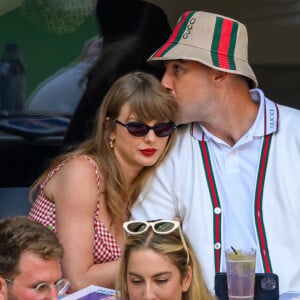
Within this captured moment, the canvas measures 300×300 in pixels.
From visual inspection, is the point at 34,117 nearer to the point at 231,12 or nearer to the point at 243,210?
the point at 231,12

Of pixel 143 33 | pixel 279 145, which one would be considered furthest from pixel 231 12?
pixel 279 145

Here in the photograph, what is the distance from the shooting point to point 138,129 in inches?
147

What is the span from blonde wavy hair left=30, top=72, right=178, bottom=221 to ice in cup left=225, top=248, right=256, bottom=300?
0.78 metres

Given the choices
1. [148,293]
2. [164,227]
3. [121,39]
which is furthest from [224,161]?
[121,39]

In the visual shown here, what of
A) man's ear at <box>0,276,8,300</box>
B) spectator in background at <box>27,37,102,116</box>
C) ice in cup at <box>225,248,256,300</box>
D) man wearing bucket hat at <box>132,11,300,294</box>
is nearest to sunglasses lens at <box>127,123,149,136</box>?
man wearing bucket hat at <box>132,11,300,294</box>

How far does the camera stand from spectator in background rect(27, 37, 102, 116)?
4.82 m

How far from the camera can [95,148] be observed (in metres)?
3.88

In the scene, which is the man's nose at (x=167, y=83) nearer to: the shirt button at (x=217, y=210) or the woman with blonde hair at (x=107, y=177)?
the woman with blonde hair at (x=107, y=177)

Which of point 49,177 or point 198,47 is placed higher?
point 198,47

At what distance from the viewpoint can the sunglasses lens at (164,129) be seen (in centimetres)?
374

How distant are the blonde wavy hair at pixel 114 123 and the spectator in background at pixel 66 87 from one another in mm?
943

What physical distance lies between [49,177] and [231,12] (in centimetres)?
146

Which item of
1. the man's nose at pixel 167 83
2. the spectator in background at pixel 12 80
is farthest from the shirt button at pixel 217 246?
the spectator in background at pixel 12 80

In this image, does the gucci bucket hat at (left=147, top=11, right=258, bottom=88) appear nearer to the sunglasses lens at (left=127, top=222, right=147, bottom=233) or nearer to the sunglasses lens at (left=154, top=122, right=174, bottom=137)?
the sunglasses lens at (left=154, top=122, right=174, bottom=137)
